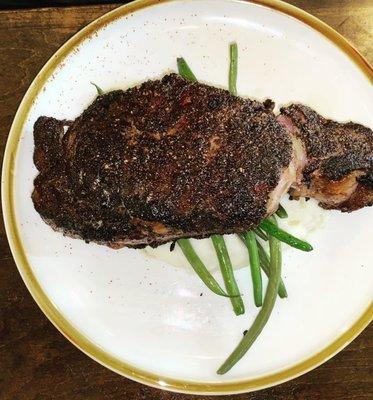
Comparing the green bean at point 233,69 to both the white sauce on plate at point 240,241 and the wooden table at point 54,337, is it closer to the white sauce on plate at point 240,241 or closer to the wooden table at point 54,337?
the wooden table at point 54,337

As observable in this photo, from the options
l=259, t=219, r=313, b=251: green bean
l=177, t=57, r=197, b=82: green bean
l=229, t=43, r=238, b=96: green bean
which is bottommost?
l=259, t=219, r=313, b=251: green bean

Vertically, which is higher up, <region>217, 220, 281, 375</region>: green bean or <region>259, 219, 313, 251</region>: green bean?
<region>259, 219, 313, 251</region>: green bean

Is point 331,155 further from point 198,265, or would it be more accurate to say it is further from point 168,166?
point 198,265

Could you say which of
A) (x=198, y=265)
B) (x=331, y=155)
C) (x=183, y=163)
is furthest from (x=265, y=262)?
(x=183, y=163)

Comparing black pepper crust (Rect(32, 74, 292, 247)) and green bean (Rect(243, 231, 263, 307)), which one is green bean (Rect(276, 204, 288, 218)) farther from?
black pepper crust (Rect(32, 74, 292, 247))

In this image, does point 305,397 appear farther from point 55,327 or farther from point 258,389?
point 55,327

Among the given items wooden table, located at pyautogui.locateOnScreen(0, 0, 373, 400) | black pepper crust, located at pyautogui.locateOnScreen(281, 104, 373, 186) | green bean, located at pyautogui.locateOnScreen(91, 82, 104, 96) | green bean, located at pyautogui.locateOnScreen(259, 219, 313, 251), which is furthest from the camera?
wooden table, located at pyautogui.locateOnScreen(0, 0, 373, 400)

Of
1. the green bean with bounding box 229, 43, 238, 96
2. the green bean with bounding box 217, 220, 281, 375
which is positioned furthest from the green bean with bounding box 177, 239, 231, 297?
the green bean with bounding box 229, 43, 238, 96
